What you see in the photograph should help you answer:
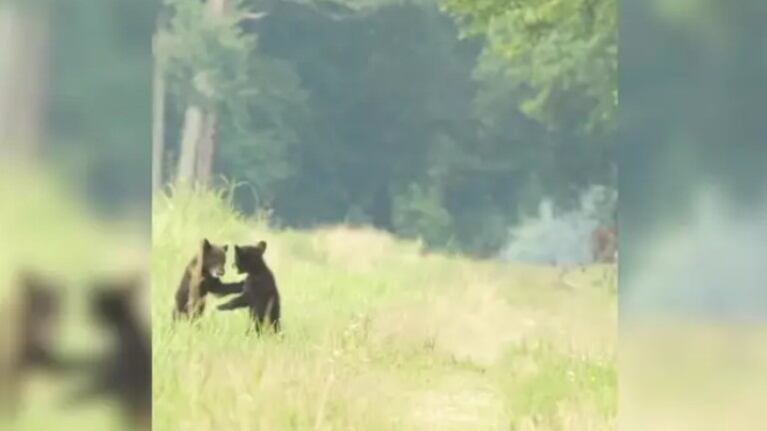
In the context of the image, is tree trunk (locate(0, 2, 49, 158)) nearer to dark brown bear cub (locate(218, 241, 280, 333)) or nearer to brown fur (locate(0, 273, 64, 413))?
brown fur (locate(0, 273, 64, 413))

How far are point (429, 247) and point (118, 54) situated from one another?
484 mm

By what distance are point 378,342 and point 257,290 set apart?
0.58 ft

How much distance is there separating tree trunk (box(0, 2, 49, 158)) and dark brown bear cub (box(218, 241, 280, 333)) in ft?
1.01

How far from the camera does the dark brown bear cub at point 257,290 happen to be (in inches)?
64.6

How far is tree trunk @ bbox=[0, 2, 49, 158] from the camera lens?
5.15 feet

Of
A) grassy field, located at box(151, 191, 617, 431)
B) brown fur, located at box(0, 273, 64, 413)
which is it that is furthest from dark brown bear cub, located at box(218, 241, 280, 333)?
brown fur, located at box(0, 273, 64, 413)

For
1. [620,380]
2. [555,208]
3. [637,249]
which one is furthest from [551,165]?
[620,380]

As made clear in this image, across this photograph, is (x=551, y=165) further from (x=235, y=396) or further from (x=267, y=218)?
(x=235, y=396)

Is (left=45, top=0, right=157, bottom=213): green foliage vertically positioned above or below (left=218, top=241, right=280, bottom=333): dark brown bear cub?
above

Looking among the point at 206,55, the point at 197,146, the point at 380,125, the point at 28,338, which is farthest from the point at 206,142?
the point at 28,338

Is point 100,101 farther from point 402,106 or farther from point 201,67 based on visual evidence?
point 402,106

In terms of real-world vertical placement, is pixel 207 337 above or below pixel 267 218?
below

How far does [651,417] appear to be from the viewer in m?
1.64

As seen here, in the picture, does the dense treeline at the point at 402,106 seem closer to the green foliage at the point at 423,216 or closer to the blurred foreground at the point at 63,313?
the green foliage at the point at 423,216
